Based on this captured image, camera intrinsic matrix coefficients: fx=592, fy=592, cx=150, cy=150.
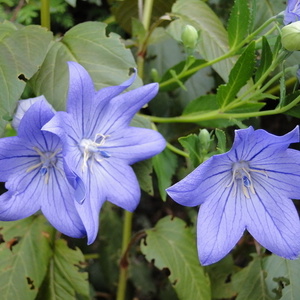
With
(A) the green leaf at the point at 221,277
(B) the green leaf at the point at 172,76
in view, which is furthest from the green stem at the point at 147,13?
(A) the green leaf at the point at 221,277

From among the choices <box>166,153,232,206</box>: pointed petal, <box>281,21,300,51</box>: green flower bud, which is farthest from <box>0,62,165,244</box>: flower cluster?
<box>281,21,300,51</box>: green flower bud

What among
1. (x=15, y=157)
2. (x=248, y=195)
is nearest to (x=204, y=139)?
(x=248, y=195)

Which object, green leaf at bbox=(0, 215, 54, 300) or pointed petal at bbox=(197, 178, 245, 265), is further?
green leaf at bbox=(0, 215, 54, 300)

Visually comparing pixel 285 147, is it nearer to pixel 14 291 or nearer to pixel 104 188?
pixel 104 188

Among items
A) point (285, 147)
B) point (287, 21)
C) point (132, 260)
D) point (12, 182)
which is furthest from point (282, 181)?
point (132, 260)

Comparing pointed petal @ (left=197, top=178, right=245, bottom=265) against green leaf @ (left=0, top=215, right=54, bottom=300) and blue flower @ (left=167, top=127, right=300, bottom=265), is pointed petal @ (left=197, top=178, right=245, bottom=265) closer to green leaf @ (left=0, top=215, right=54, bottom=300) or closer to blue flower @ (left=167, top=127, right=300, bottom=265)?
blue flower @ (left=167, top=127, right=300, bottom=265)

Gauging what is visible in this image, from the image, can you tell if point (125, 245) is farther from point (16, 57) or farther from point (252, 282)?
point (16, 57)

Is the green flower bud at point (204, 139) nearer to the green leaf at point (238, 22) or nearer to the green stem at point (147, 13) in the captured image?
the green leaf at point (238, 22)
